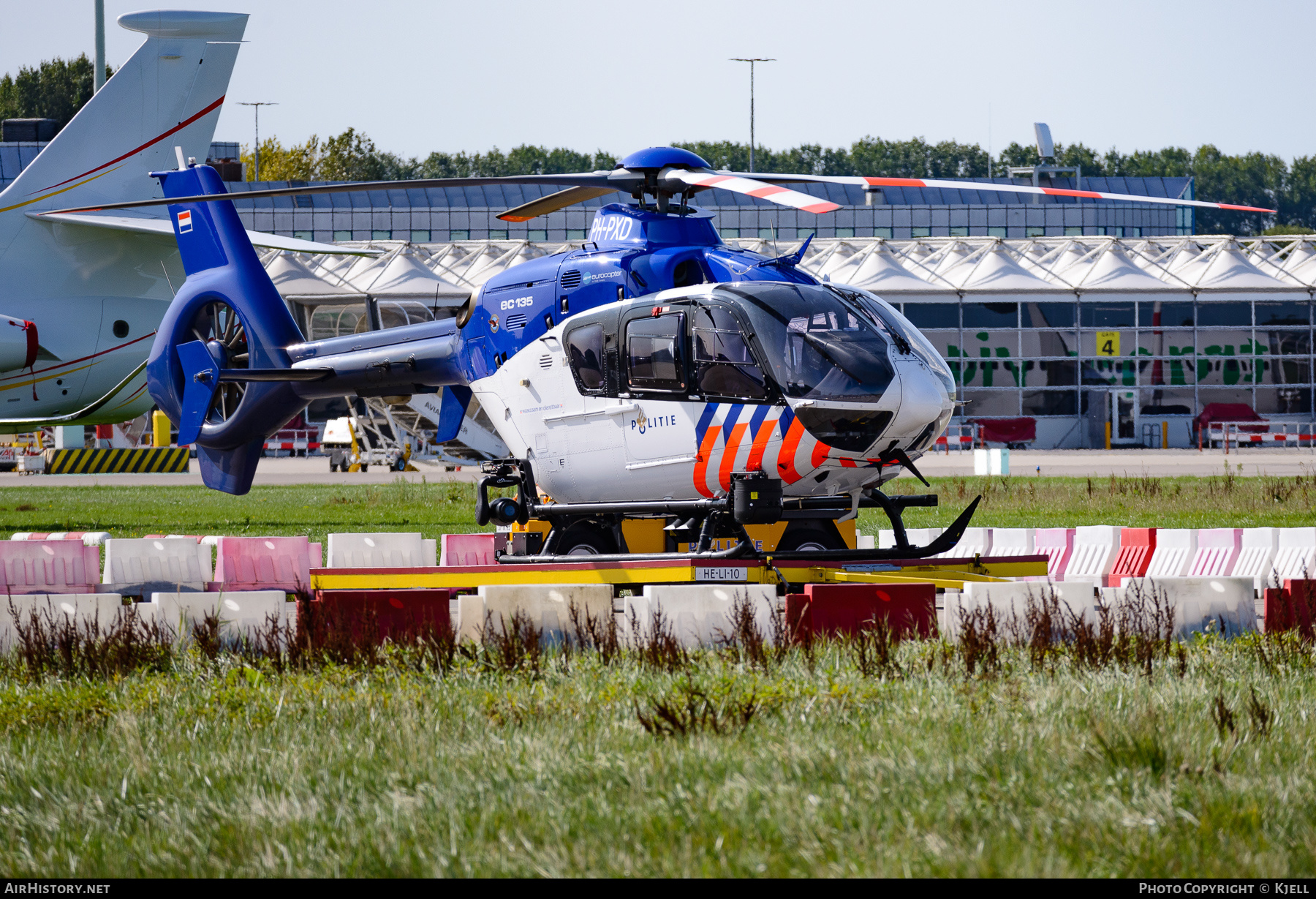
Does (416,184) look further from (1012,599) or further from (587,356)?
(1012,599)

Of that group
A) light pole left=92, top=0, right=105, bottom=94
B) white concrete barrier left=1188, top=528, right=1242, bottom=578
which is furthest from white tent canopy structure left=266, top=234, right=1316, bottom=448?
Answer: white concrete barrier left=1188, top=528, right=1242, bottom=578

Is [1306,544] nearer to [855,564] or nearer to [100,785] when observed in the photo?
[855,564]

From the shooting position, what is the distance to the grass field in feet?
15.3

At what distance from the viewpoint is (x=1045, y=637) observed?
8594mm

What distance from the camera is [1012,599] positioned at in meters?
9.44

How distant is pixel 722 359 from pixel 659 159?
97.9 inches

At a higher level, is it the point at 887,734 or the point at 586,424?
the point at 586,424

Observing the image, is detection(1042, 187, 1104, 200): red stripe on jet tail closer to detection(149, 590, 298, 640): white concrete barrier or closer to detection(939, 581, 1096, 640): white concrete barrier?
A: detection(939, 581, 1096, 640): white concrete barrier

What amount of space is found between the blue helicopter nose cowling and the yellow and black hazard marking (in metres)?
29.6

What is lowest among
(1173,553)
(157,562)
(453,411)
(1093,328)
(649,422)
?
(157,562)

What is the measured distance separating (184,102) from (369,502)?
27.9ft

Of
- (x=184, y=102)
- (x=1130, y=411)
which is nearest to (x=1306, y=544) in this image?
(x=184, y=102)

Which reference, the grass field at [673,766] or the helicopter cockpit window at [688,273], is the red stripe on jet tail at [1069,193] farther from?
the grass field at [673,766]

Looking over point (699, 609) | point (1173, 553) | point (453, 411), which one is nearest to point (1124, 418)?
point (1173, 553)
